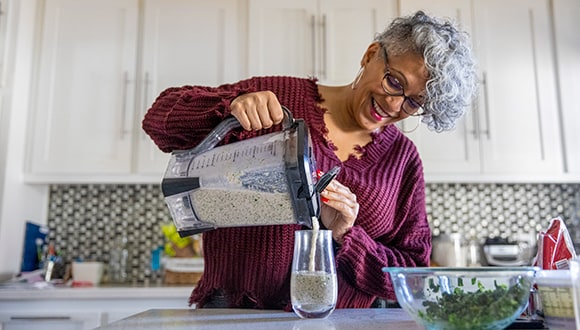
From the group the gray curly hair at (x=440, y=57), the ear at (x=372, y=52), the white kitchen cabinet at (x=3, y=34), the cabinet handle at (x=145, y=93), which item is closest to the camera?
the gray curly hair at (x=440, y=57)

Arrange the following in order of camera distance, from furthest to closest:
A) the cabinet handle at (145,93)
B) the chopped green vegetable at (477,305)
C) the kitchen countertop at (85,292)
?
the cabinet handle at (145,93), the kitchen countertop at (85,292), the chopped green vegetable at (477,305)

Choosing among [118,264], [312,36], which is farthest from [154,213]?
[312,36]

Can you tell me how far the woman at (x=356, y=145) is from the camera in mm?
857

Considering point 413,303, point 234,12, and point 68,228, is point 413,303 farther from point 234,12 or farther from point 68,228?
point 68,228

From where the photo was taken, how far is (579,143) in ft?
6.97

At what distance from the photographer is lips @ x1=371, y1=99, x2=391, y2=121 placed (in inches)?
40.1

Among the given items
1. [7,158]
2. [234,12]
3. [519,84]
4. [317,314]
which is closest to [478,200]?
[519,84]

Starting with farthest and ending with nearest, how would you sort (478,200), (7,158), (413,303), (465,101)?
(478,200) < (7,158) < (465,101) < (413,303)

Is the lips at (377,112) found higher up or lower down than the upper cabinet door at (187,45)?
lower down

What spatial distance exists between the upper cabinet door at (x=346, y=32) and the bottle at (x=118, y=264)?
1175mm

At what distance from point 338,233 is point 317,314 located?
175 mm

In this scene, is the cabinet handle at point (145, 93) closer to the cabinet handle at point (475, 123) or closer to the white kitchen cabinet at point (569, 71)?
the cabinet handle at point (475, 123)

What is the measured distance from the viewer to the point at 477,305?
0.55 m

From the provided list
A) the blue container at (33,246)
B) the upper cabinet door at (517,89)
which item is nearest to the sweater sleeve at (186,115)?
the blue container at (33,246)
